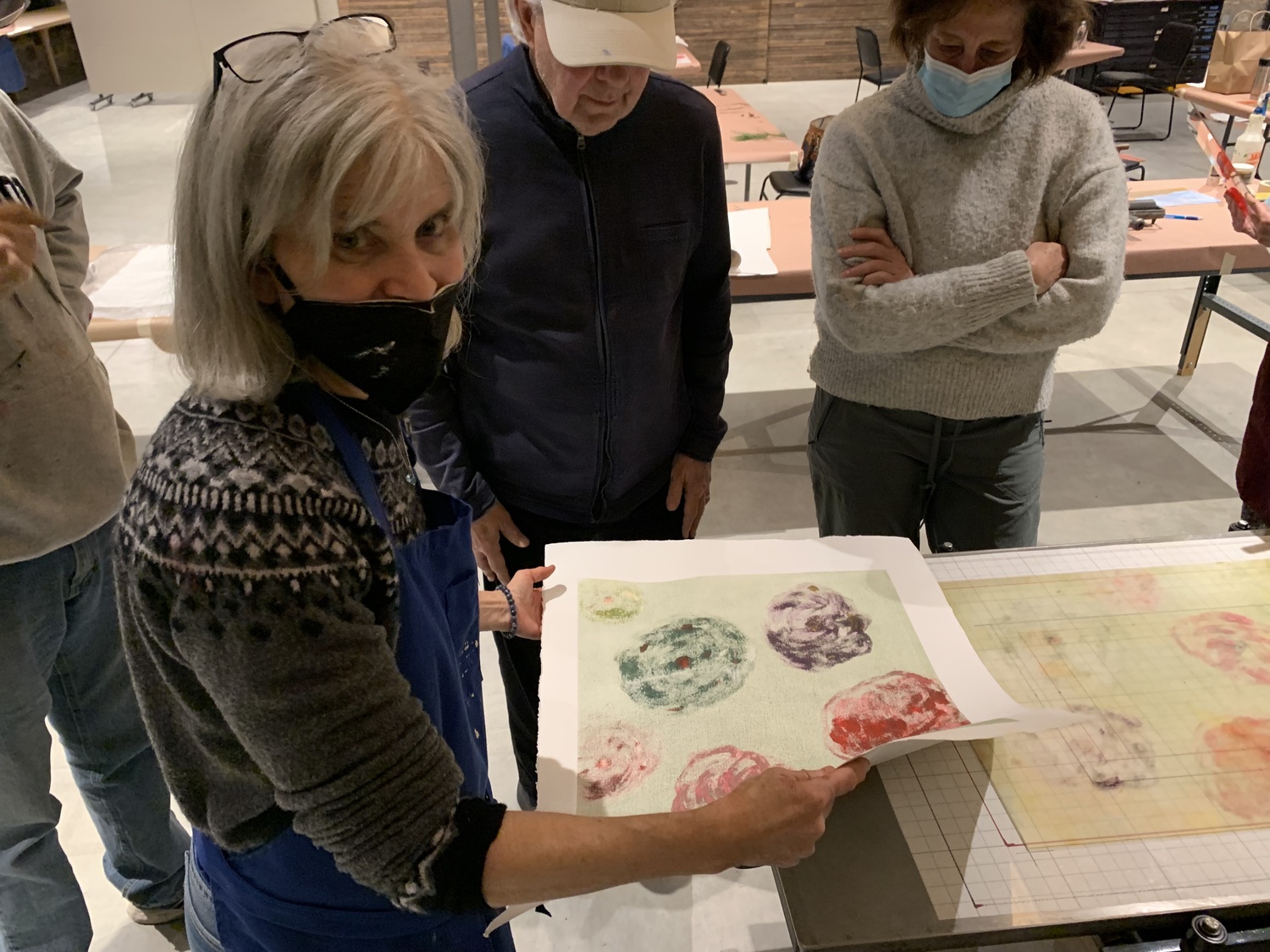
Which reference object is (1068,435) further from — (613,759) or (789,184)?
(613,759)

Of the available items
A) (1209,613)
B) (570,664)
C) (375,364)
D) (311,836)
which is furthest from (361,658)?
(1209,613)

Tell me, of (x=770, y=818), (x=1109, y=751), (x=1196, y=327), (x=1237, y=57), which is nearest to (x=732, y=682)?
(x=770, y=818)

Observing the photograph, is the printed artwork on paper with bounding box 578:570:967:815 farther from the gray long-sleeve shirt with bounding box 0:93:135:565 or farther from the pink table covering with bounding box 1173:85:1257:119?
the pink table covering with bounding box 1173:85:1257:119

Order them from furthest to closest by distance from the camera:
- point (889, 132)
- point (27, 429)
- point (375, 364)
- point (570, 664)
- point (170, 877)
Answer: point (170, 877)
point (889, 132)
point (27, 429)
point (570, 664)
point (375, 364)

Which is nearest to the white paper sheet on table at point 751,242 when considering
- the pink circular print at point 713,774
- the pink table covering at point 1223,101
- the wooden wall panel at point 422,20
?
the pink circular print at point 713,774

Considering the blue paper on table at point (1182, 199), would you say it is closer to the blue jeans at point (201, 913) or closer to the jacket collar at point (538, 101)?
the jacket collar at point (538, 101)

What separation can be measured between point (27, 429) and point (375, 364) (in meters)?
0.83

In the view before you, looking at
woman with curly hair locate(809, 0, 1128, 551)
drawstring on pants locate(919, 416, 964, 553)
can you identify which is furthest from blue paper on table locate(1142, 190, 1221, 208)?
drawstring on pants locate(919, 416, 964, 553)

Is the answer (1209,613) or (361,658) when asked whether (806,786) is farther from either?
(1209,613)

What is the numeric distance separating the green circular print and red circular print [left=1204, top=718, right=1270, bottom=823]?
536 millimetres

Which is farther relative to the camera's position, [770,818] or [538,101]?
[538,101]

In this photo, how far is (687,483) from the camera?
1776 millimetres

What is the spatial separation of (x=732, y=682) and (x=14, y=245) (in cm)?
111

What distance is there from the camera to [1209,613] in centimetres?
125
